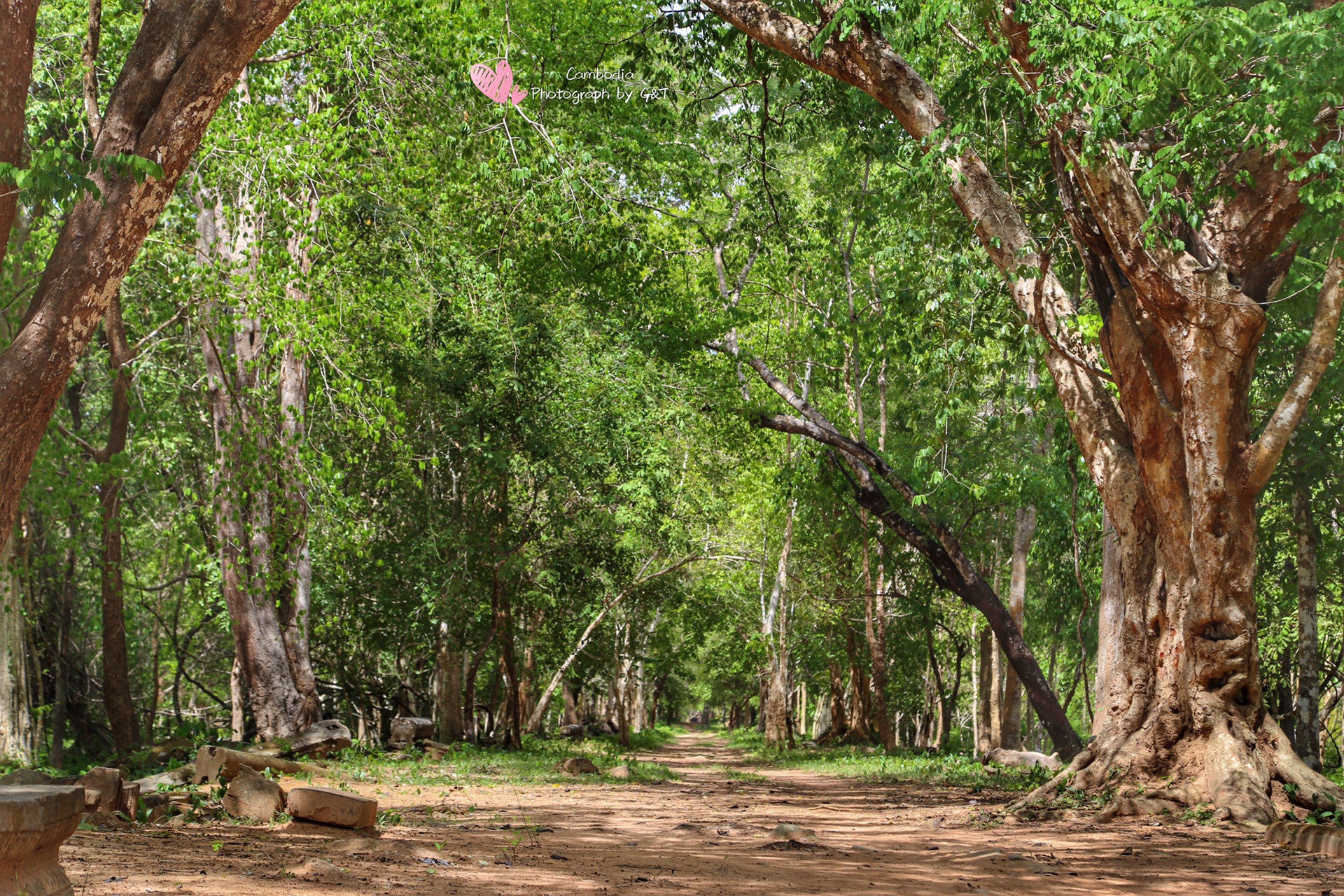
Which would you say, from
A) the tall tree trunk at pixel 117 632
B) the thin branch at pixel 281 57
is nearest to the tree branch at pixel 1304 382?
the thin branch at pixel 281 57

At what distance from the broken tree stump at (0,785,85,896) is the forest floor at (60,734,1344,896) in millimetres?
338

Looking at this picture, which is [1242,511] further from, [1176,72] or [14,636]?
[14,636]

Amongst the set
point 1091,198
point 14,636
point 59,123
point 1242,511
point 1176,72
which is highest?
point 59,123

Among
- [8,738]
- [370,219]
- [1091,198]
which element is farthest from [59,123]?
[1091,198]

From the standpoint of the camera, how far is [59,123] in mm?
9891

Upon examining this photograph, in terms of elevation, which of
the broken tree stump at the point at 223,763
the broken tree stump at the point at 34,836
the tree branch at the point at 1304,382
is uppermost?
the tree branch at the point at 1304,382

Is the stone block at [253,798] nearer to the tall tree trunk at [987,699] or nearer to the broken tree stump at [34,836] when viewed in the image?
the broken tree stump at [34,836]

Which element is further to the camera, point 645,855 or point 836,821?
point 836,821

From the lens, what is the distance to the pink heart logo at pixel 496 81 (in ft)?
24.0

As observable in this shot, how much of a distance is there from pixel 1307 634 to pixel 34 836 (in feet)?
47.8

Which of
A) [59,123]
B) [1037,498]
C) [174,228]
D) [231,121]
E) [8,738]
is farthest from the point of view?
[1037,498]

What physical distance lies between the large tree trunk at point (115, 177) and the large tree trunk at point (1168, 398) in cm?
499

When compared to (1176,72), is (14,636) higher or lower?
lower

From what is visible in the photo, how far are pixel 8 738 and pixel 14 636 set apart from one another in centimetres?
121
